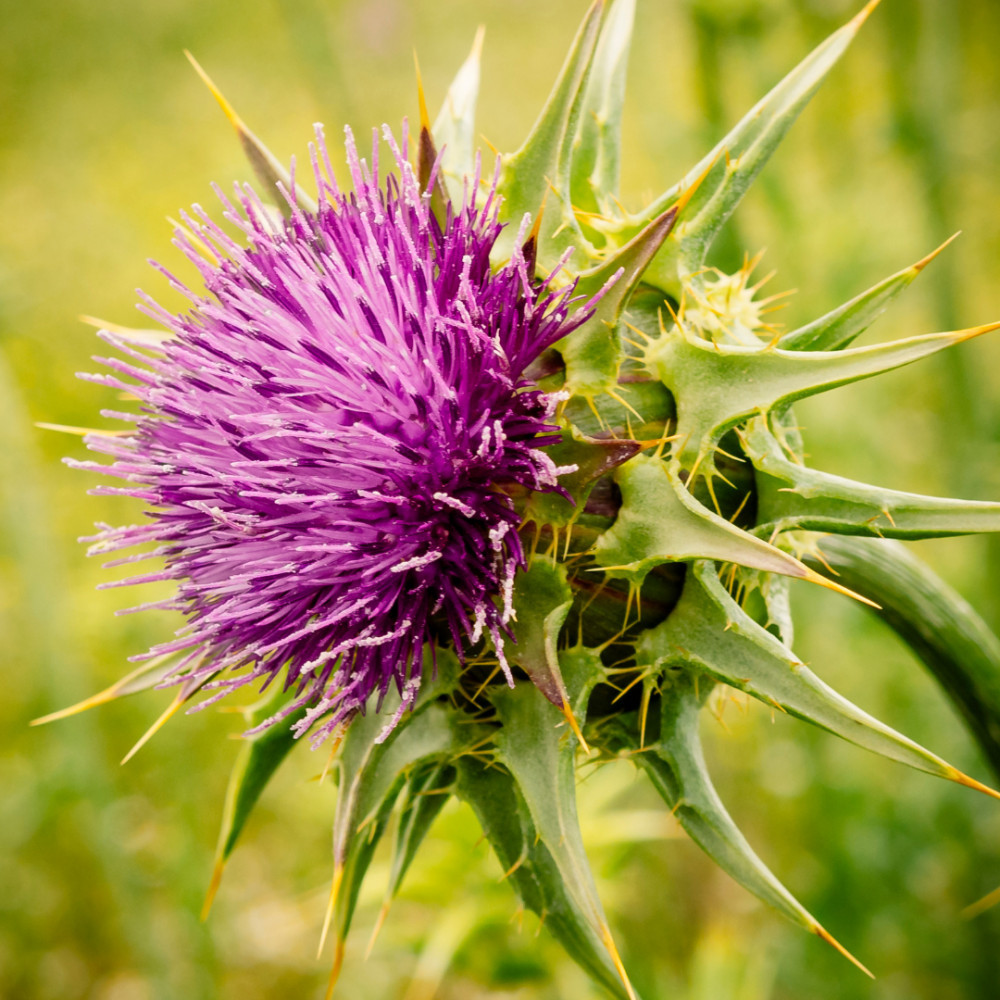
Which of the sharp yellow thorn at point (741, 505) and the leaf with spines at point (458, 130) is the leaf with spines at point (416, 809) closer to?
the sharp yellow thorn at point (741, 505)

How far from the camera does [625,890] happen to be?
3455 millimetres

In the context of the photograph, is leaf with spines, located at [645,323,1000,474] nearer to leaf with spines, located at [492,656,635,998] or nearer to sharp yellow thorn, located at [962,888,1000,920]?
leaf with spines, located at [492,656,635,998]

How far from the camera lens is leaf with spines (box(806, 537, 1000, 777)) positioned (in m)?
1.79

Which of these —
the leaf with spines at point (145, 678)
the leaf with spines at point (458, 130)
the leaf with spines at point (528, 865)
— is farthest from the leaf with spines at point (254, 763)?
the leaf with spines at point (458, 130)

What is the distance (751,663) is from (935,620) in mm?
548

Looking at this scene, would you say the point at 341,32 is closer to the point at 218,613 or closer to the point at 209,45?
the point at 209,45

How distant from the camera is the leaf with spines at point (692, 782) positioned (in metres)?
1.48

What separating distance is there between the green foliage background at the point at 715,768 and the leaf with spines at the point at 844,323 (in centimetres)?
106

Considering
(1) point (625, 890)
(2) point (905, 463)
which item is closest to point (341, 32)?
(2) point (905, 463)

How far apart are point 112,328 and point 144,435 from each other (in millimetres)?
440

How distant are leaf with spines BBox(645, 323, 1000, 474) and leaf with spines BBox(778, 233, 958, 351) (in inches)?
3.7

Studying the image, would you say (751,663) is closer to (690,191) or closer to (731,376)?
(731,376)

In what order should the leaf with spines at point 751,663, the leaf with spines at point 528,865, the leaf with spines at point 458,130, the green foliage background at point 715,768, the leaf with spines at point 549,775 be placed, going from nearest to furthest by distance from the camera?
the leaf with spines at point 751,663, the leaf with spines at point 549,775, the leaf with spines at point 528,865, the leaf with spines at point 458,130, the green foliage background at point 715,768

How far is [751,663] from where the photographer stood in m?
1.48
